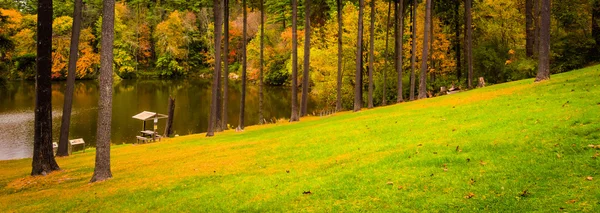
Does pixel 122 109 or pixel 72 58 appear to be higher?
pixel 72 58

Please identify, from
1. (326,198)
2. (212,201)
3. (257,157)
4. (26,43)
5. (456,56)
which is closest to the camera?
(326,198)

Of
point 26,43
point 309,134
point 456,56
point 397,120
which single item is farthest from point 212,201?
point 26,43

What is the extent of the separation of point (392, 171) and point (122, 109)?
1668 inches

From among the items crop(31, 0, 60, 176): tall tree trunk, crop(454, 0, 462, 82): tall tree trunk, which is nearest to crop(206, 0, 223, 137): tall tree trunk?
crop(31, 0, 60, 176): tall tree trunk

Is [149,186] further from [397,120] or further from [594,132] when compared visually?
[594,132]

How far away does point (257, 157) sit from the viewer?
48.3 ft

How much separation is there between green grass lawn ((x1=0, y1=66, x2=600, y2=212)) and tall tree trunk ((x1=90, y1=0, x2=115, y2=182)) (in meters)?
0.71

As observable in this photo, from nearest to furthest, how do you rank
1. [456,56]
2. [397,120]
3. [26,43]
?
1. [397,120]
2. [456,56]
3. [26,43]

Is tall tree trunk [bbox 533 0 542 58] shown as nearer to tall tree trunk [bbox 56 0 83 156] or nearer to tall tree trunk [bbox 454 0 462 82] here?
tall tree trunk [bbox 454 0 462 82]

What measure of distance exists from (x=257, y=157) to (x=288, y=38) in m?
53.1

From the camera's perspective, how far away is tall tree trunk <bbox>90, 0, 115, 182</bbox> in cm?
1282

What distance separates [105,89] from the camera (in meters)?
13.0

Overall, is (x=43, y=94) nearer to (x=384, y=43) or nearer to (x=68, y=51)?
(x=384, y=43)

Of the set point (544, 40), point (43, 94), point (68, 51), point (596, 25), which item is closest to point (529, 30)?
point (596, 25)
